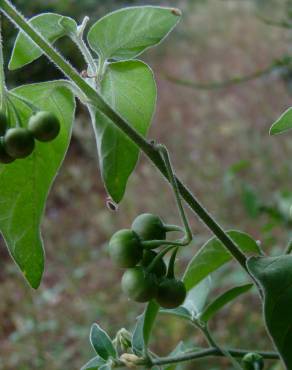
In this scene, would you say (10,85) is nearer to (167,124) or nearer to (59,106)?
(167,124)

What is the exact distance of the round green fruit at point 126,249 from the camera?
0.53 meters

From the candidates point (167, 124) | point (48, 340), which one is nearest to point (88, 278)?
point (48, 340)

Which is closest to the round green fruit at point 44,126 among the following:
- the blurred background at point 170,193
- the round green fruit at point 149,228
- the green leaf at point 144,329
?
the round green fruit at point 149,228

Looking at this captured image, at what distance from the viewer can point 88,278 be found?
265 centimetres

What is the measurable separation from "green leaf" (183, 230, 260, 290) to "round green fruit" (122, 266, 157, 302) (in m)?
0.10

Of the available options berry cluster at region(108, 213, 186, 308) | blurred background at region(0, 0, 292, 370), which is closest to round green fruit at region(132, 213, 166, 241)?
berry cluster at region(108, 213, 186, 308)

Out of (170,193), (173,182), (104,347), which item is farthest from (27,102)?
(170,193)

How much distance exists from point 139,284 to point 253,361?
0.47ft

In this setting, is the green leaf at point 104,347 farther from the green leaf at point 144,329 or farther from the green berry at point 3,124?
the green berry at point 3,124

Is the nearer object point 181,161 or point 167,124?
point 181,161

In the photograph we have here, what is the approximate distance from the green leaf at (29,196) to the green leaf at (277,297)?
0.64 feet

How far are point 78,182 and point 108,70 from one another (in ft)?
8.87

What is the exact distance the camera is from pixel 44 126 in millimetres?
503

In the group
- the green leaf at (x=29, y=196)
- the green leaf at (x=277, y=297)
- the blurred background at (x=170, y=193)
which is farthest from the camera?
the blurred background at (x=170, y=193)
